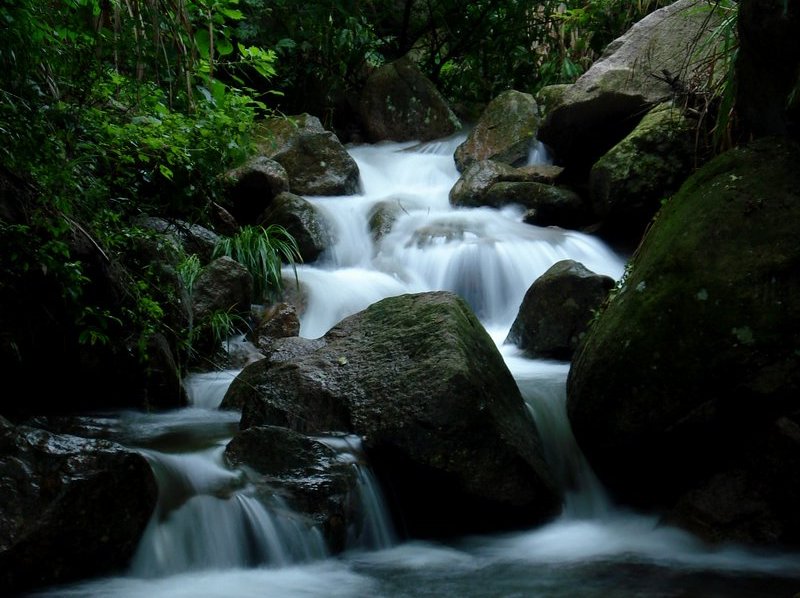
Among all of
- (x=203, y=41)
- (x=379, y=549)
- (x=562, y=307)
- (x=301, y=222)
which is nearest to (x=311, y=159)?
(x=301, y=222)

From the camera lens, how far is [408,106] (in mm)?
12359

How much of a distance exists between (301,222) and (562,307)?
312 centimetres

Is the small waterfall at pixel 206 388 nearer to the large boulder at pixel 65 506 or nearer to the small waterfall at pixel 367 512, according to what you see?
the small waterfall at pixel 367 512

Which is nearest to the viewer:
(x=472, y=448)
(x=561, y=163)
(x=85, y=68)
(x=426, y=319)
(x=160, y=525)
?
(x=160, y=525)

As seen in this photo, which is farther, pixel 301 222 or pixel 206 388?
pixel 301 222

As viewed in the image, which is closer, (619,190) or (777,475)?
(777,475)

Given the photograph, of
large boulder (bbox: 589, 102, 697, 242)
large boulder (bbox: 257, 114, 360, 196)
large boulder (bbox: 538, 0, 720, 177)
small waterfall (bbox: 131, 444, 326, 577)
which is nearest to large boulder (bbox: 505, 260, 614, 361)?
large boulder (bbox: 589, 102, 697, 242)

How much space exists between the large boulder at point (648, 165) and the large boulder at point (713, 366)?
313 cm

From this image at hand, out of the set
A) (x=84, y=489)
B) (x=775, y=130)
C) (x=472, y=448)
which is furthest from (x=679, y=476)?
(x=84, y=489)

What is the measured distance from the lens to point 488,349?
4477 millimetres

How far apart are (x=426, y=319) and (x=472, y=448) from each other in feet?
2.86

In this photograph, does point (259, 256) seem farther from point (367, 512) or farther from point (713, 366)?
point (713, 366)

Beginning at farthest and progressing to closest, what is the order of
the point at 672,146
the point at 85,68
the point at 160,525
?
the point at 672,146, the point at 85,68, the point at 160,525

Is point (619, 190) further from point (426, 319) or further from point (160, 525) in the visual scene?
point (160, 525)
